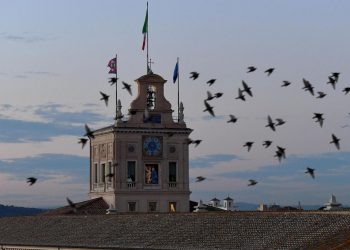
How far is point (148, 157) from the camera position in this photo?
328 feet

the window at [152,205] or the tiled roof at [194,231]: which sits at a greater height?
the window at [152,205]

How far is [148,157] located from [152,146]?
0.99 meters

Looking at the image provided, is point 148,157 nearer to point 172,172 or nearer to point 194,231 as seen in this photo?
point 172,172

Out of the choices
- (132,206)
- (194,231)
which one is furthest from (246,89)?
(132,206)

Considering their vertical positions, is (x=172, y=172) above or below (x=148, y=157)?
below

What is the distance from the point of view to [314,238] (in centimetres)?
5872

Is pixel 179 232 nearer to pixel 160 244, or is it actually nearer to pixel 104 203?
pixel 160 244

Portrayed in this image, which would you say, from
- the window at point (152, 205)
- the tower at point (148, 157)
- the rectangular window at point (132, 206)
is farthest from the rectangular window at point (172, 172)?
the rectangular window at point (132, 206)

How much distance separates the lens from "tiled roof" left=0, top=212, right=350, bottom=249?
59.7 meters

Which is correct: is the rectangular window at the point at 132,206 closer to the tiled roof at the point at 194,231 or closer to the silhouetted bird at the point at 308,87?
the tiled roof at the point at 194,231

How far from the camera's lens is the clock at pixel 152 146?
3917 inches

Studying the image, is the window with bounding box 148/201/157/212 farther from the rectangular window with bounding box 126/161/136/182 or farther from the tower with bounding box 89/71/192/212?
the rectangular window with bounding box 126/161/136/182

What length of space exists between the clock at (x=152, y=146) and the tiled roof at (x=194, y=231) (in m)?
12.5

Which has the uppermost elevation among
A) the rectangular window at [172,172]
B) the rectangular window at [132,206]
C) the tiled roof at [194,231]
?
the rectangular window at [172,172]
